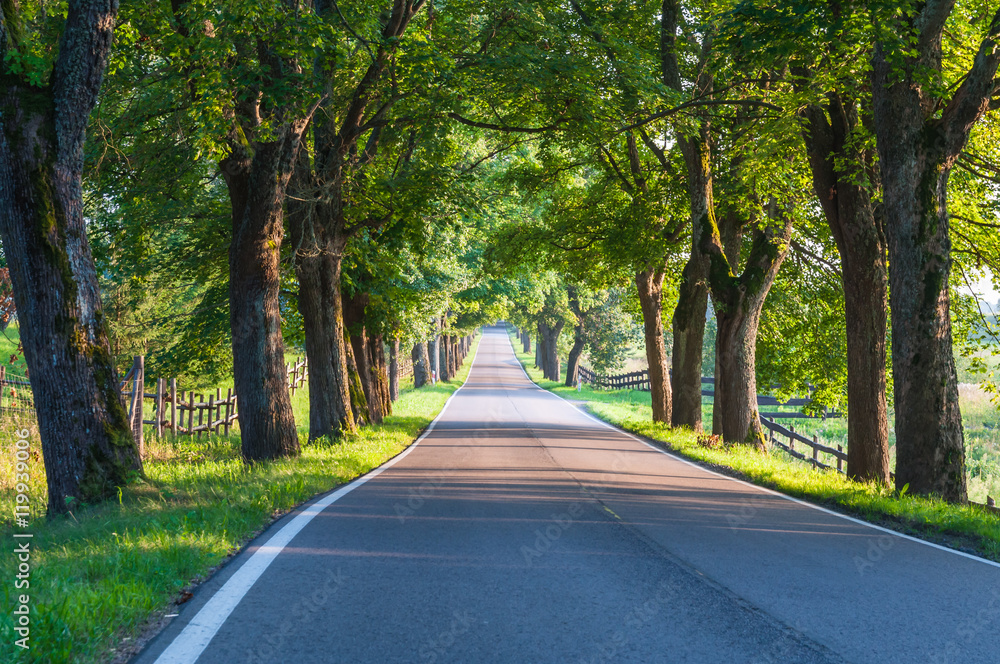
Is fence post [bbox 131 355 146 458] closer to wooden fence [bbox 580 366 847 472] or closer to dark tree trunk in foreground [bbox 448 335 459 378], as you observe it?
wooden fence [bbox 580 366 847 472]

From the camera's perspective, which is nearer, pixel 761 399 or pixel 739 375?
pixel 739 375

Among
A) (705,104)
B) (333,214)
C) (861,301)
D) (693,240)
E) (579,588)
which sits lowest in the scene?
(579,588)

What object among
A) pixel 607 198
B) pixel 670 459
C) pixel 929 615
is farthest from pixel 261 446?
pixel 607 198

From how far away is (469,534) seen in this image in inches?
266

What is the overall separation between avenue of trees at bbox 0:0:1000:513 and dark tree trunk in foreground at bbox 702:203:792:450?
0.21 ft

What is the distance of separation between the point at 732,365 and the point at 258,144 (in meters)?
11.1

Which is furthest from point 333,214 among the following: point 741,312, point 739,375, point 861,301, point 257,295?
point 861,301

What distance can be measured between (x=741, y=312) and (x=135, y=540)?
44.3 feet

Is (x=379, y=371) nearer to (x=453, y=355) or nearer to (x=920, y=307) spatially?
(x=920, y=307)

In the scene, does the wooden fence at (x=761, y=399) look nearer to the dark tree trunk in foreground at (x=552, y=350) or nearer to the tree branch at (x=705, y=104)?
the dark tree trunk in foreground at (x=552, y=350)

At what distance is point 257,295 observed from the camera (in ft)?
38.5

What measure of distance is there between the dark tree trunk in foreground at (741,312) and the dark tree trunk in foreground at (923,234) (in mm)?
6647

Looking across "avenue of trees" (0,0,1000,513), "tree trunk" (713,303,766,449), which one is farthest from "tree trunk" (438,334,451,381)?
"tree trunk" (713,303,766,449)

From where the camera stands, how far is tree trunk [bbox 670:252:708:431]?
1878cm
